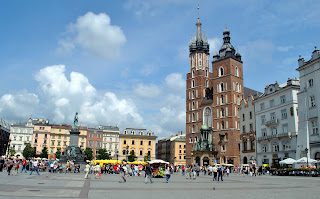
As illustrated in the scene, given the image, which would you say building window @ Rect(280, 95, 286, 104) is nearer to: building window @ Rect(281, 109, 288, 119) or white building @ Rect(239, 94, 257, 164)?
building window @ Rect(281, 109, 288, 119)

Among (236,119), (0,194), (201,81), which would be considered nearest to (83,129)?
(201,81)

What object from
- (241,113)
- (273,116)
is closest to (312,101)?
(273,116)

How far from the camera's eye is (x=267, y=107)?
178 ft

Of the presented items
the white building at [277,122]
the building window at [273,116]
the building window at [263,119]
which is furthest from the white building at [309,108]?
the building window at [263,119]

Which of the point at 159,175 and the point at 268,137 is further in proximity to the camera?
the point at 268,137

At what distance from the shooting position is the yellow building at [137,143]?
10479 cm

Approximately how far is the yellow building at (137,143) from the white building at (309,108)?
69.2 m

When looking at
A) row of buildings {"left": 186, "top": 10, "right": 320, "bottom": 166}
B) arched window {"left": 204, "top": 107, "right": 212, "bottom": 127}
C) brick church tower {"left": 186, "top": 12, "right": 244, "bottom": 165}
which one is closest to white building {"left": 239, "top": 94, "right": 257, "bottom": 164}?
row of buildings {"left": 186, "top": 10, "right": 320, "bottom": 166}

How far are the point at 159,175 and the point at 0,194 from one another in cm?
2140

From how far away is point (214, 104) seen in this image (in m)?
77.1

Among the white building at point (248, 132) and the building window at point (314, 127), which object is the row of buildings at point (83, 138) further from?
the building window at point (314, 127)

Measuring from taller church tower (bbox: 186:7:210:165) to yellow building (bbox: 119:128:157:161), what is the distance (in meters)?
27.7

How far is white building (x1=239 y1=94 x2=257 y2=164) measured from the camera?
59075mm

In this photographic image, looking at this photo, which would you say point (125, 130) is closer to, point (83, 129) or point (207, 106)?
point (83, 129)
